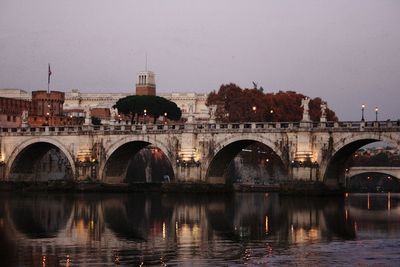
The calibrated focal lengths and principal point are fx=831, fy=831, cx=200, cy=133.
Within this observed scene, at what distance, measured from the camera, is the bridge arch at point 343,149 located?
7031 cm

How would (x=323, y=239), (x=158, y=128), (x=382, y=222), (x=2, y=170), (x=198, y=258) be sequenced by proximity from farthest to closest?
(x=2, y=170) → (x=158, y=128) → (x=382, y=222) → (x=323, y=239) → (x=198, y=258)

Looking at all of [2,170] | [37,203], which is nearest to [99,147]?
[2,170]

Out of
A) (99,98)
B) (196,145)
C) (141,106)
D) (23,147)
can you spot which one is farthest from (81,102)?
(196,145)

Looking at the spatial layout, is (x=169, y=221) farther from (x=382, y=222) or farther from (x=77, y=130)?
(x=77, y=130)

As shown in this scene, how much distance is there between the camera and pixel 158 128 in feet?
277

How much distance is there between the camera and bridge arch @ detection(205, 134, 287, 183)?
76.8 m

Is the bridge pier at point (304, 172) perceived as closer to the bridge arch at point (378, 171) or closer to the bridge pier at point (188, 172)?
the bridge pier at point (188, 172)

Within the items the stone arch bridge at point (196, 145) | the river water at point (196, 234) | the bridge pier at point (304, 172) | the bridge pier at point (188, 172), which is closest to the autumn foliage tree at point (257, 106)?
the stone arch bridge at point (196, 145)

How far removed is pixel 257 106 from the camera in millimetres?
107938

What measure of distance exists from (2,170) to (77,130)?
1098 cm

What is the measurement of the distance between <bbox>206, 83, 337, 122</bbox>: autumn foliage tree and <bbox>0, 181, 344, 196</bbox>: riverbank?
12714 millimetres

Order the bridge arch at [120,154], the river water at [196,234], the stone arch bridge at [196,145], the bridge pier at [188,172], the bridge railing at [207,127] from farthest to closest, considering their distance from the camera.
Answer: the bridge arch at [120,154]
the bridge pier at [188,172]
the stone arch bridge at [196,145]
the bridge railing at [207,127]
the river water at [196,234]

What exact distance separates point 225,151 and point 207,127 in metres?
2.93

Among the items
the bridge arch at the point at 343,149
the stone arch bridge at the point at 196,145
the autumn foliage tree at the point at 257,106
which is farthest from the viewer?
the autumn foliage tree at the point at 257,106
